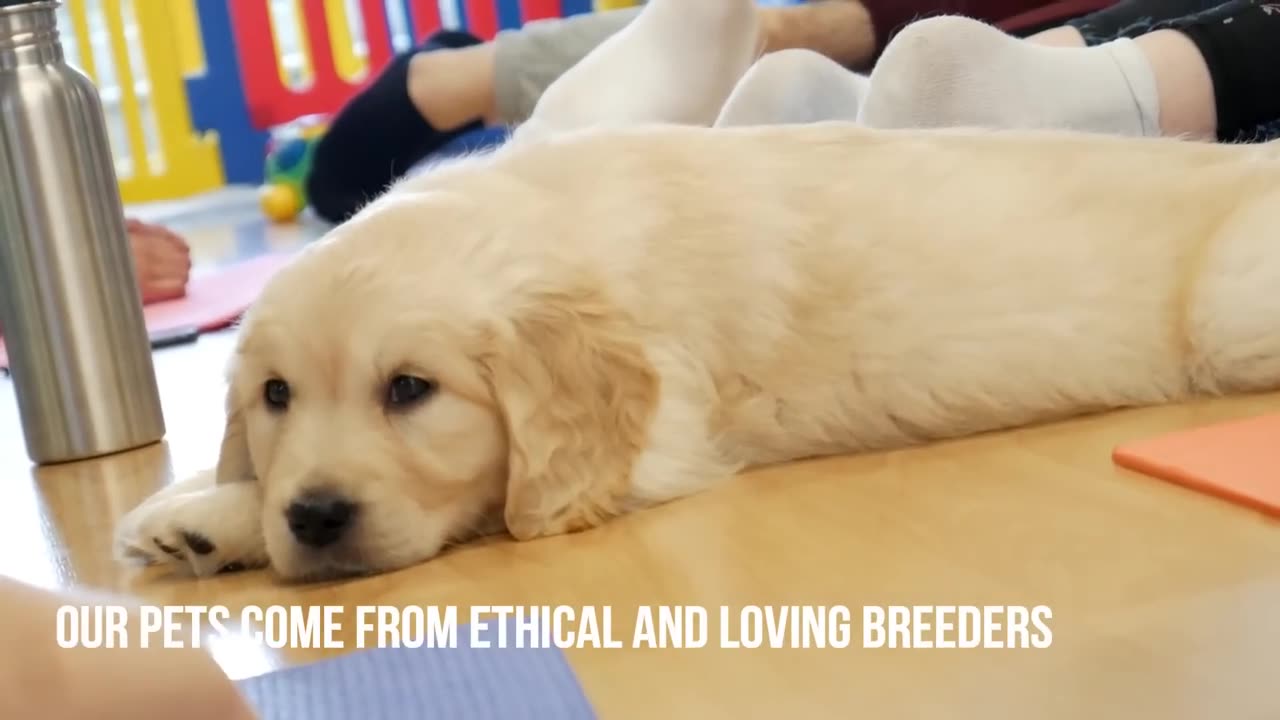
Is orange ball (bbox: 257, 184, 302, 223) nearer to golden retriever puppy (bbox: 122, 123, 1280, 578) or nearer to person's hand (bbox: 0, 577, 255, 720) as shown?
golden retriever puppy (bbox: 122, 123, 1280, 578)

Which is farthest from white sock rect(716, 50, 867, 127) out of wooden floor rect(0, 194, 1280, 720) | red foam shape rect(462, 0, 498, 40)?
red foam shape rect(462, 0, 498, 40)

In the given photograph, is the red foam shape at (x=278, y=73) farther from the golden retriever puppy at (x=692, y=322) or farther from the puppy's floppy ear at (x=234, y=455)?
the puppy's floppy ear at (x=234, y=455)

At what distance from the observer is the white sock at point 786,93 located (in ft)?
8.21

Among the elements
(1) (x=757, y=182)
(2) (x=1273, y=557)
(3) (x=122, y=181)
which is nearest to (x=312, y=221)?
(3) (x=122, y=181)

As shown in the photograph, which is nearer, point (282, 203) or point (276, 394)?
point (276, 394)

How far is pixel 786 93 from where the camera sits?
98.6 inches

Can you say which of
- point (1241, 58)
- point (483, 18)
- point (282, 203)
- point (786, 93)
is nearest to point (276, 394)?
point (786, 93)

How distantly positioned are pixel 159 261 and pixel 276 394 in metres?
2.30

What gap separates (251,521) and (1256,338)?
1216 millimetres

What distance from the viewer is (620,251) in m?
1.73

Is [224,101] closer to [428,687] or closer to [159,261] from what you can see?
[159,261]

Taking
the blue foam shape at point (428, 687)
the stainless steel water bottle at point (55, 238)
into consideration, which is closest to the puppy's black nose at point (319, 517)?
the blue foam shape at point (428, 687)

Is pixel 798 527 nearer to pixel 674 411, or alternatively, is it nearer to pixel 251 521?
pixel 674 411

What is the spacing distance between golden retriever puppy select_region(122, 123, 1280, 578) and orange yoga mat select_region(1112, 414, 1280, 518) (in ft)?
0.61
